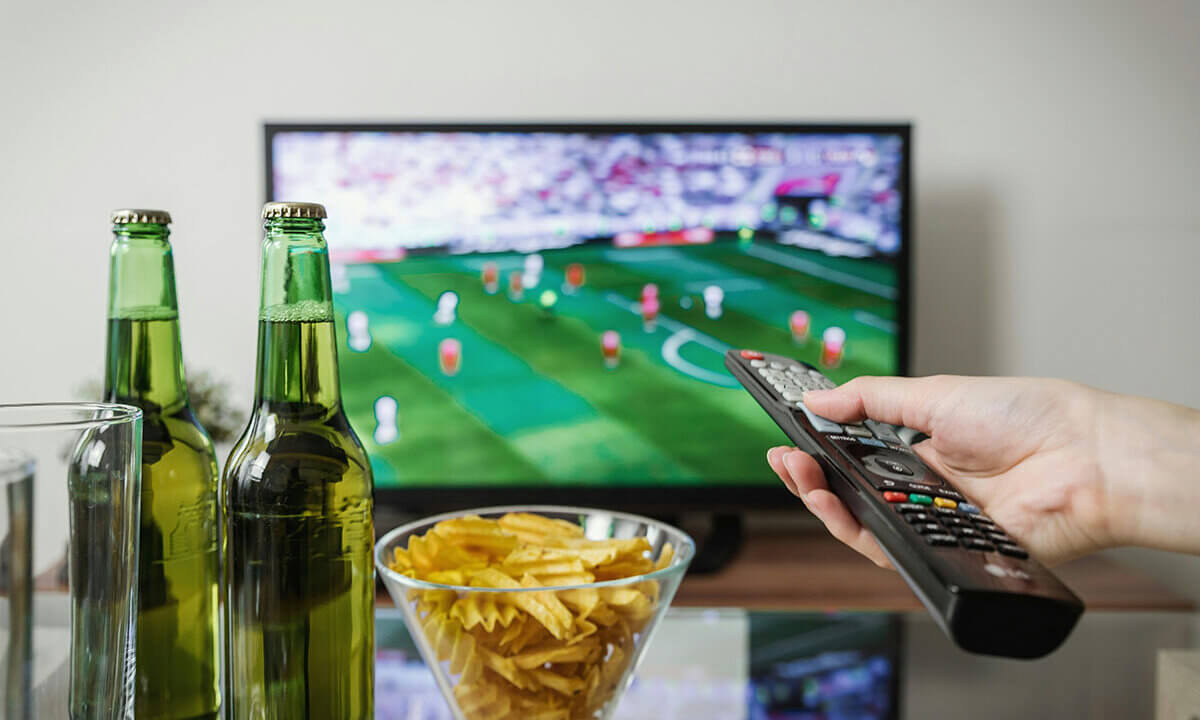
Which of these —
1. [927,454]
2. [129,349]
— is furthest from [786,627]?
[129,349]

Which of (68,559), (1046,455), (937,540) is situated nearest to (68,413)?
(68,559)

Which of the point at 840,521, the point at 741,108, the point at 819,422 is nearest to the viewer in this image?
the point at 819,422

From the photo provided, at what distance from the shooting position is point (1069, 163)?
206 cm

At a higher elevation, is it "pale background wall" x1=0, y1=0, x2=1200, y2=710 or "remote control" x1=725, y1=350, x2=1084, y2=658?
"pale background wall" x1=0, y1=0, x2=1200, y2=710

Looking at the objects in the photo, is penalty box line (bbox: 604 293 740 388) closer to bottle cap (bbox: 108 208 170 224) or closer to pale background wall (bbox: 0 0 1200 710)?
pale background wall (bbox: 0 0 1200 710)

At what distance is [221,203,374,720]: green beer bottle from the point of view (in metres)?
0.48

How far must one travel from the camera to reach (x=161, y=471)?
1.72 ft

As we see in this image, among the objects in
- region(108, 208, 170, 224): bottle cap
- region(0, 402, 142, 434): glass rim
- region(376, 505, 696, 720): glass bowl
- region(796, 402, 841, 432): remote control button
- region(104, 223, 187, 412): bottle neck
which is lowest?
region(376, 505, 696, 720): glass bowl

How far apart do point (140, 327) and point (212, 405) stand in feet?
4.55

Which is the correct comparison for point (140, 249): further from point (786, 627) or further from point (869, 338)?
point (869, 338)

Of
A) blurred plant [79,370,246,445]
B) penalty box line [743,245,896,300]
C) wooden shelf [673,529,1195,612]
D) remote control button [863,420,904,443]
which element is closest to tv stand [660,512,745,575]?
wooden shelf [673,529,1195,612]

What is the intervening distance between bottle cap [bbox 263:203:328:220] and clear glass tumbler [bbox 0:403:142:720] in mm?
117

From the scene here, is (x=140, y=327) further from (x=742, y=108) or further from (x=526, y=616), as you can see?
(x=742, y=108)

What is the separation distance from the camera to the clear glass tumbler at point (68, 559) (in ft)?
1.20
